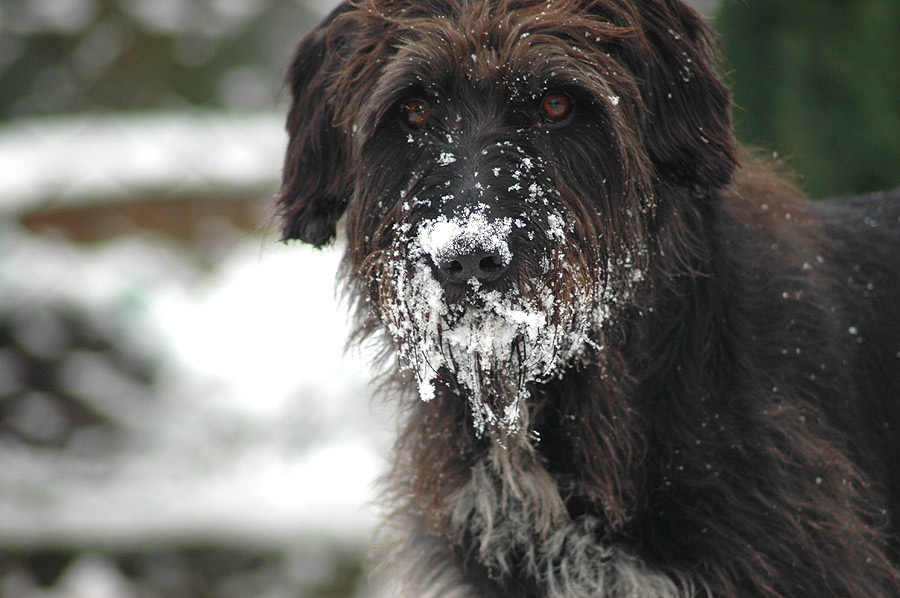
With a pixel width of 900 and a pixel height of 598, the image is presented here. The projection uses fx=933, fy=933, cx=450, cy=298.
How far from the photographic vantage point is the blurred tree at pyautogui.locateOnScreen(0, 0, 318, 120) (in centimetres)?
732

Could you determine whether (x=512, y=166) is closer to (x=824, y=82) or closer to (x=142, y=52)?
(x=824, y=82)

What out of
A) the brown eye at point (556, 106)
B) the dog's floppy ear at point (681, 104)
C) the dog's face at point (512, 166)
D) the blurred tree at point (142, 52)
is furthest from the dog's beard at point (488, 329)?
the blurred tree at point (142, 52)

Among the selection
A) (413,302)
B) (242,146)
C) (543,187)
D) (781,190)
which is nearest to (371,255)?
(413,302)

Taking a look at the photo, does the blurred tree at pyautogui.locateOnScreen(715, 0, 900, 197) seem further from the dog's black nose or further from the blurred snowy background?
the dog's black nose

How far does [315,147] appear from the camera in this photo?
275cm

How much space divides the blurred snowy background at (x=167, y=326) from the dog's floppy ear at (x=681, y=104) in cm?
198

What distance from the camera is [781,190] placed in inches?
116

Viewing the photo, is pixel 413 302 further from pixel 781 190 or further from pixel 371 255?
pixel 781 190

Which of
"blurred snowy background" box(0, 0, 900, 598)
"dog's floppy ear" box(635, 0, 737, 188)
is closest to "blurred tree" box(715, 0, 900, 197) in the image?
"blurred snowy background" box(0, 0, 900, 598)

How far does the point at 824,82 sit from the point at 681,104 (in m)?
2.78

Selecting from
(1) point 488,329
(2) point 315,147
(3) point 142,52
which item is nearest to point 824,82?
(2) point 315,147

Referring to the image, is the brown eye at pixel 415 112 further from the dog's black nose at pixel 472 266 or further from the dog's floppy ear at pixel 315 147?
the dog's black nose at pixel 472 266

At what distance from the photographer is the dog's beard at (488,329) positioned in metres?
2.22

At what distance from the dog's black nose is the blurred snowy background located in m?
1.97
